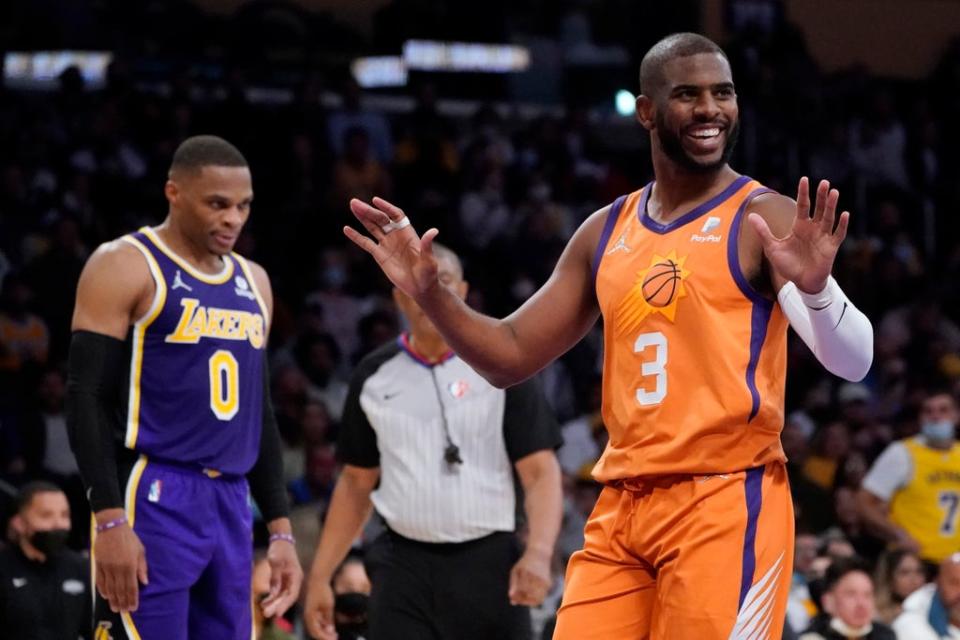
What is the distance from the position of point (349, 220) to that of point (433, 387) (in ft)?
23.3

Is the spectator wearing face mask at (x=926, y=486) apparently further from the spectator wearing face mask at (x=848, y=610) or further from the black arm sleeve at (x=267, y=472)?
the black arm sleeve at (x=267, y=472)

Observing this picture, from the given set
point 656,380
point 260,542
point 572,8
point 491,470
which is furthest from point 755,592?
point 572,8

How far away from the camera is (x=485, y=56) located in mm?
16438

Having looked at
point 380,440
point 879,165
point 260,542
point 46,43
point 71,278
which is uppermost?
point 46,43

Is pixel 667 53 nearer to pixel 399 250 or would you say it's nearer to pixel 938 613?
pixel 399 250

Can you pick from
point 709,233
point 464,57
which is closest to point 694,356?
point 709,233

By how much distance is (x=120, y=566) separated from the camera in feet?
16.3

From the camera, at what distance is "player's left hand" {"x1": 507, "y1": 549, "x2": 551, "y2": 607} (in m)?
5.54

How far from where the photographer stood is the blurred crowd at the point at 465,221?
34.3 feet

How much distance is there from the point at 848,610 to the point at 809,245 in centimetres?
512

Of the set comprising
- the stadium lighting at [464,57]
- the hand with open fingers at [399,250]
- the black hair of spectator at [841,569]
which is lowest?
the black hair of spectator at [841,569]

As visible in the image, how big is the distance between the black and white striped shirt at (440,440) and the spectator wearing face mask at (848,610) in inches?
114

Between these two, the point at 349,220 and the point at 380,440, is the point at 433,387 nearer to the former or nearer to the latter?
the point at 380,440

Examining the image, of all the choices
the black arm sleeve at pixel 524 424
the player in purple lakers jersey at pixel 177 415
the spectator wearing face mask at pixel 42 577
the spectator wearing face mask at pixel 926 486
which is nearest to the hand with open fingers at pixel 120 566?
the player in purple lakers jersey at pixel 177 415
